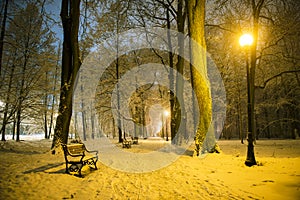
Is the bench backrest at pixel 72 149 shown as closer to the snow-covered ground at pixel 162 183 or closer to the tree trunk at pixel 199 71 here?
the snow-covered ground at pixel 162 183

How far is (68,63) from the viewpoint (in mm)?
10844

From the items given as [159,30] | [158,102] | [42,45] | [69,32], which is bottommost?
[158,102]

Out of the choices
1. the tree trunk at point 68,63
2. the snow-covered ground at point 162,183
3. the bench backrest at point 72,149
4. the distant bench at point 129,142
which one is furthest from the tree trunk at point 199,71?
the distant bench at point 129,142

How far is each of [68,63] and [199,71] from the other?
22.9ft

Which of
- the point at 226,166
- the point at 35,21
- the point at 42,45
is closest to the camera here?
the point at 226,166

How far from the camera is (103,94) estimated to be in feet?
79.9

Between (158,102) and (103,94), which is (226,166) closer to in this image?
(103,94)

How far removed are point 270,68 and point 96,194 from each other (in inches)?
874

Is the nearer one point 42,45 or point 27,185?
point 27,185

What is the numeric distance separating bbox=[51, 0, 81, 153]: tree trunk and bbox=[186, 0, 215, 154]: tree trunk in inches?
243

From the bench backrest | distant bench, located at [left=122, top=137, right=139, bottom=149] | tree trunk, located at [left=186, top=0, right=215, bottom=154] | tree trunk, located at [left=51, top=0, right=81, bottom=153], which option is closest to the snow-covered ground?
the bench backrest

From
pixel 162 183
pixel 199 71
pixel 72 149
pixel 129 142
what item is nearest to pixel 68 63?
pixel 72 149

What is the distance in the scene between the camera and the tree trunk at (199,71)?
9484mm

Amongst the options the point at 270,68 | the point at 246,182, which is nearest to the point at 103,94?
the point at 270,68
